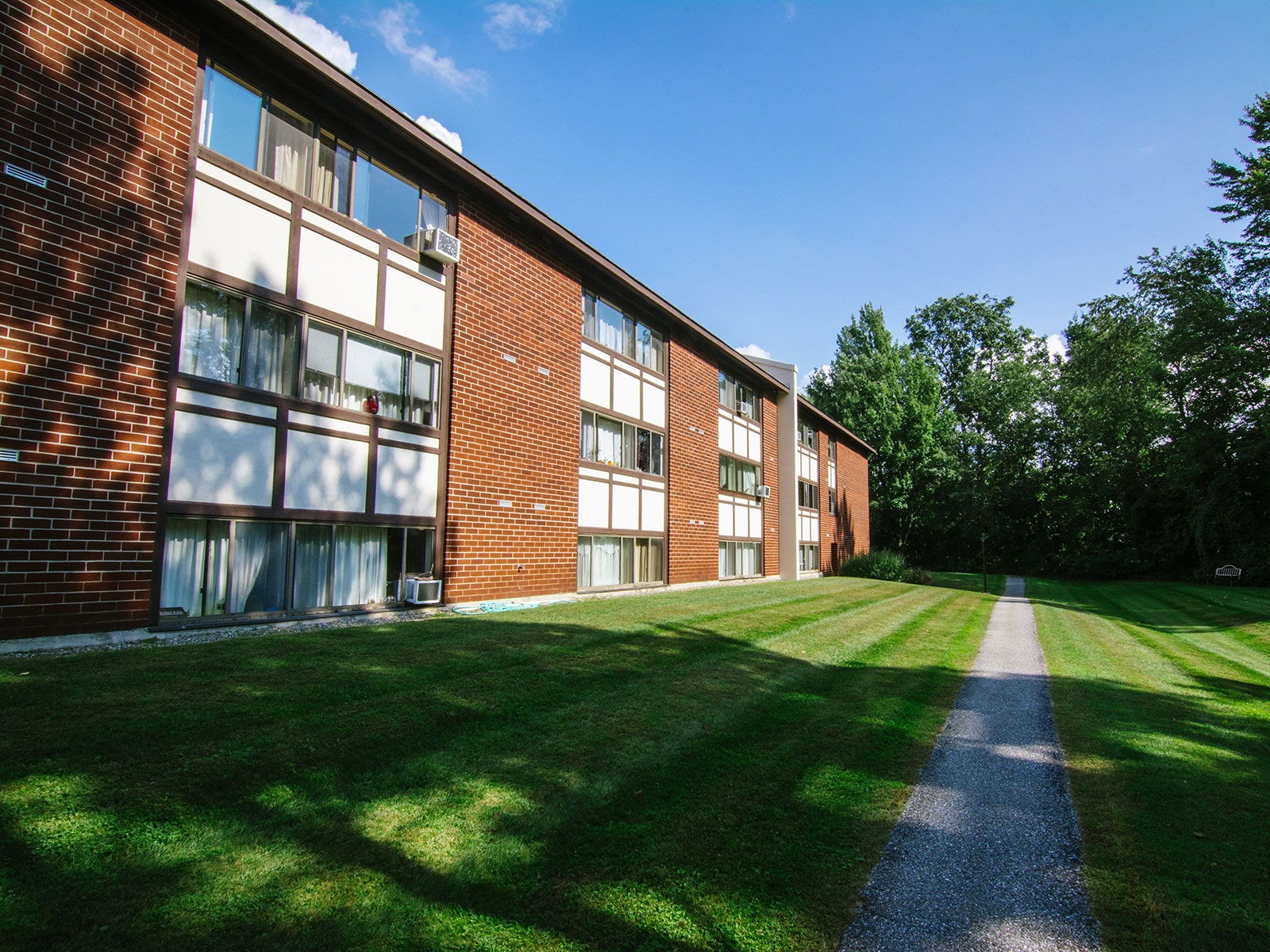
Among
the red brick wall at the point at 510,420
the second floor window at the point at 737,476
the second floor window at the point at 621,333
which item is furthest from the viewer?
the second floor window at the point at 737,476

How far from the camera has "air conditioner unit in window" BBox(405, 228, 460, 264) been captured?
1082 centimetres

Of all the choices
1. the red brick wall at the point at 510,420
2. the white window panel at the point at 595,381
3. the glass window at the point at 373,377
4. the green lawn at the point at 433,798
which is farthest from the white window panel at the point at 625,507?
the green lawn at the point at 433,798

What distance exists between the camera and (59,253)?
6809 millimetres

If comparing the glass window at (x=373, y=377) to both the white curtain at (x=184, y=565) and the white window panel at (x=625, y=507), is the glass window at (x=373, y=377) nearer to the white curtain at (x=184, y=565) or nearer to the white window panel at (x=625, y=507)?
the white curtain at (x=184, y=565)

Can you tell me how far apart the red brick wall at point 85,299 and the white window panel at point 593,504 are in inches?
332

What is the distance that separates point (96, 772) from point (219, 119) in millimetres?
7998

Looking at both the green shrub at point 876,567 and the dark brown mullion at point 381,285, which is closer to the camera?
the dark brown mullion at point 381,285

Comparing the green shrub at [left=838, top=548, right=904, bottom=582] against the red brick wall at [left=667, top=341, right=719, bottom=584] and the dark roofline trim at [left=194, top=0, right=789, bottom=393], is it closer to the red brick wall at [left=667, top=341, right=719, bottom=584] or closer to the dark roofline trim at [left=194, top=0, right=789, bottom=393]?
the red brick wall at [left=667, top=341, right=719, bottom=584]

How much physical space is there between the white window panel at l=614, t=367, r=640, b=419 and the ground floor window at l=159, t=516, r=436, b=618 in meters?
6.85

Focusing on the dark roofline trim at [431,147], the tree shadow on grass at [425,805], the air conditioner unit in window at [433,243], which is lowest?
the tree shadow on grass at [425,805]

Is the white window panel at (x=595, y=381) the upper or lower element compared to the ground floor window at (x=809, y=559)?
upper

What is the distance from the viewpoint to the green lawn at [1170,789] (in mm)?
3121

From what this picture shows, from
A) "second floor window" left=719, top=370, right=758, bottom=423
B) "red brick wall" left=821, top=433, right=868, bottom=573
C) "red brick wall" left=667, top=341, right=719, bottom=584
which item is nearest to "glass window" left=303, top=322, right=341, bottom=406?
"red brick wall" left=667, top=341, right=719, bottom=584

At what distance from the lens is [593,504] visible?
15.1 metres
